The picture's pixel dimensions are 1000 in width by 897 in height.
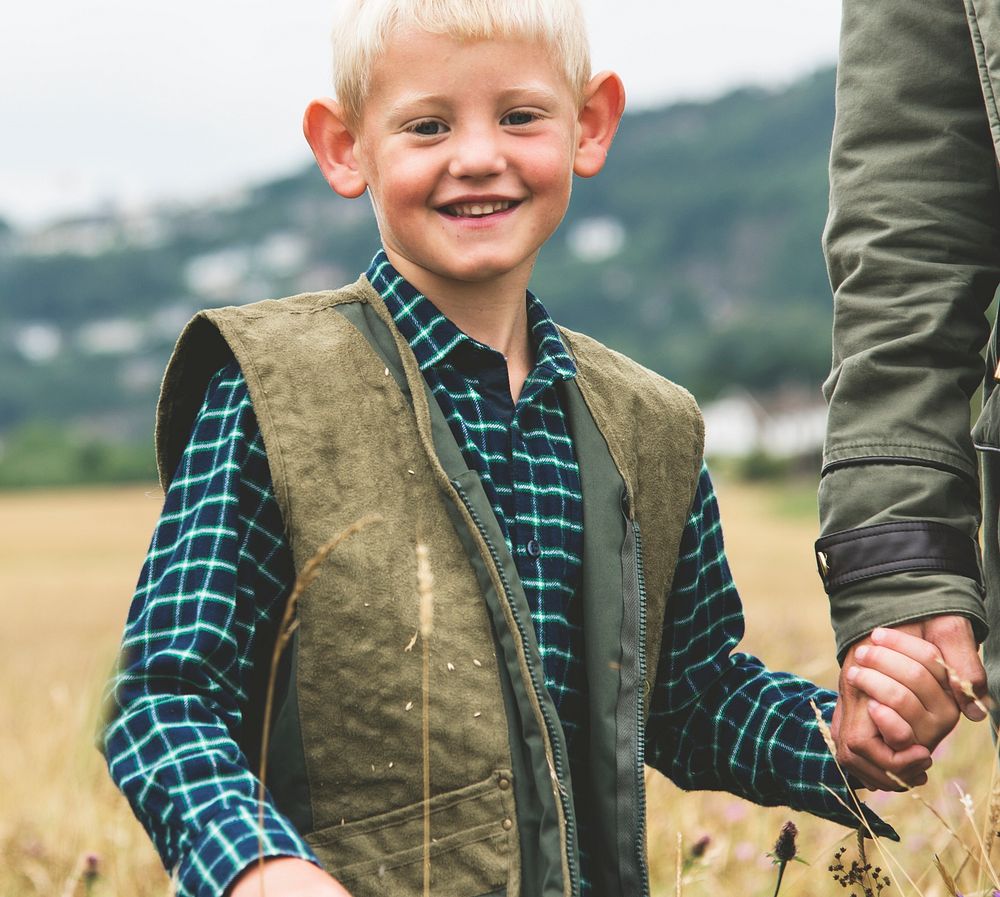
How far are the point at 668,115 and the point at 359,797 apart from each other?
179m

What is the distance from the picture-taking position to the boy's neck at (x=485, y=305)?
2021mm

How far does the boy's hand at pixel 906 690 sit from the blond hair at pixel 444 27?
92 centimetres

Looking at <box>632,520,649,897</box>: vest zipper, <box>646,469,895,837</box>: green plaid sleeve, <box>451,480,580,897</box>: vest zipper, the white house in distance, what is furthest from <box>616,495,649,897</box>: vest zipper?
the white house in distance

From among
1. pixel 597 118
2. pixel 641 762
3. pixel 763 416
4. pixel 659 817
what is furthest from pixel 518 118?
pixel 763 416

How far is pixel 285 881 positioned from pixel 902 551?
93 centimetres

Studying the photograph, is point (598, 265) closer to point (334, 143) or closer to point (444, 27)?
point (334, 143)

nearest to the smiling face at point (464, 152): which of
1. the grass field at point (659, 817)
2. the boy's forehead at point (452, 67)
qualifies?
the boy's forehead at point (452, 67)

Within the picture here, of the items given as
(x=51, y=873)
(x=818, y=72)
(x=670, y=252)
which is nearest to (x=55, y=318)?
(x=670, y=252)

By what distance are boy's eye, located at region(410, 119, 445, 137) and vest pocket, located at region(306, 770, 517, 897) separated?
872mm

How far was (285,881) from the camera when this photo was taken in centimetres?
140

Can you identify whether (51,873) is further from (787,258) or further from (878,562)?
(787,258)

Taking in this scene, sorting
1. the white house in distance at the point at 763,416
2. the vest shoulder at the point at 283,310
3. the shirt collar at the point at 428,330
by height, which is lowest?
the white house in distance at the point at 763,416

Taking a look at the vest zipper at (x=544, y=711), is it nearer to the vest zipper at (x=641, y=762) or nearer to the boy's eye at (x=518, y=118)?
the vest zipper at (x=641, y=762)

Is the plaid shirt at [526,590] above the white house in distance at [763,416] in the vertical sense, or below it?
above
